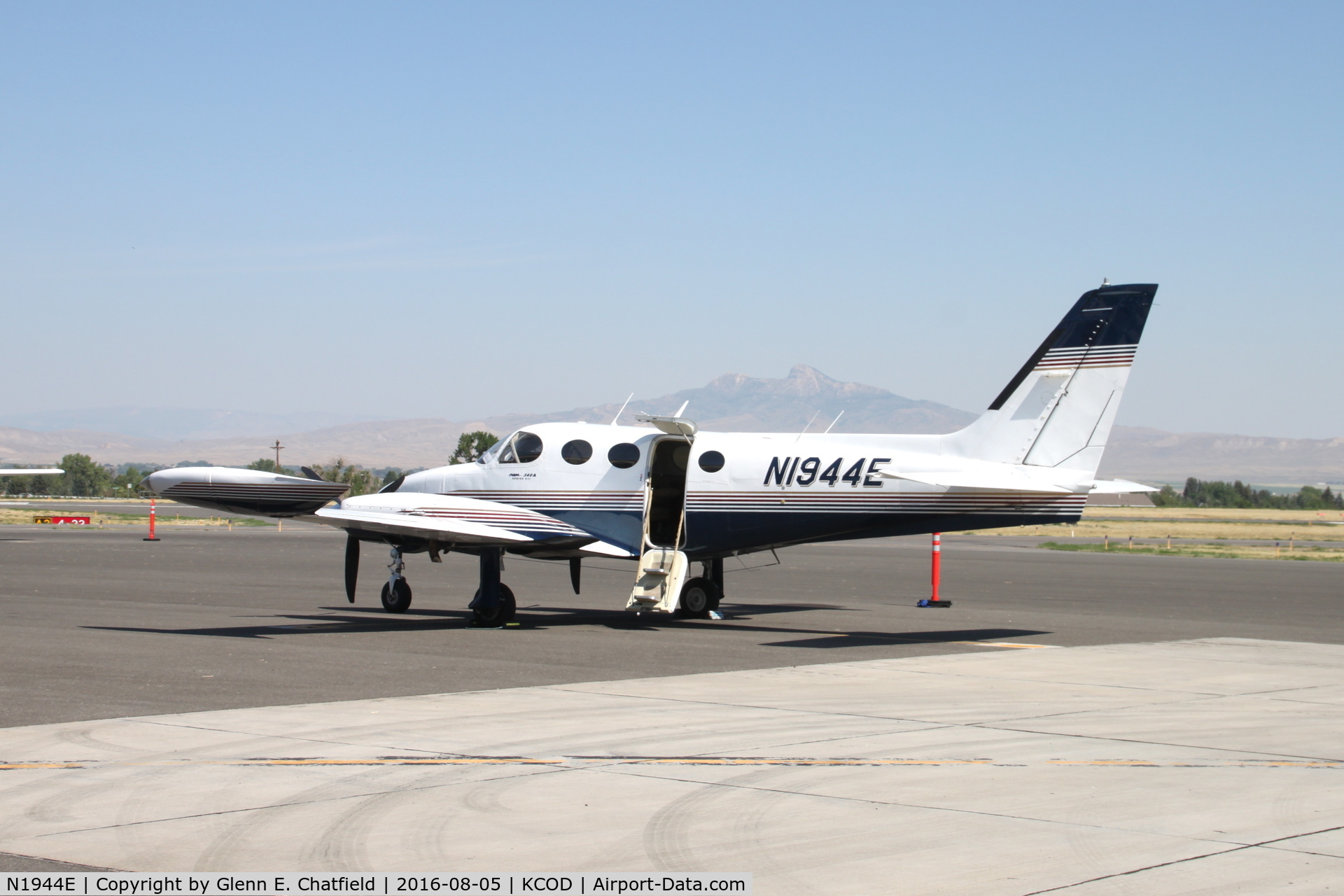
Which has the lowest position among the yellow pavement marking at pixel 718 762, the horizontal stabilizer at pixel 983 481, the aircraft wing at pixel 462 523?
the yellow pavement marking at pixel 718 762

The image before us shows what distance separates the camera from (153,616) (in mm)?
19734

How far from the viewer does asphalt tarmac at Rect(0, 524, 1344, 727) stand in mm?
13180

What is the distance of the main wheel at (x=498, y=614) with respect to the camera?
18.9 meters

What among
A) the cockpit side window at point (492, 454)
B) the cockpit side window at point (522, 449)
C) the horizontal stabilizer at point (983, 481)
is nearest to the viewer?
the horizontal stabilizer at point (983, 481)

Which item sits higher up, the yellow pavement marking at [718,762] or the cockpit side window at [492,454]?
the cockpit side window at [492,454]

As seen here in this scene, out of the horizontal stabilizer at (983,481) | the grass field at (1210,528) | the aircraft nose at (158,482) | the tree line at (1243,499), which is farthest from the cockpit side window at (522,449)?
the tree line at (1243,499)

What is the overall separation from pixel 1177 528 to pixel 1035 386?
78.5 meters

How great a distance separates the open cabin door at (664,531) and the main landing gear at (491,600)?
1851 mm

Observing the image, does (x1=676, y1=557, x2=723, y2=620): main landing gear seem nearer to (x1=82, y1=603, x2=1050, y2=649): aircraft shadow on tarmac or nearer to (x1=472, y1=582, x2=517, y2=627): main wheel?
(x1=82, y1=603, x2=1050, y2=649): aircraft shadow on tarmac

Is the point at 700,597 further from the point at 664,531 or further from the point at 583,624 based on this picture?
the point at 583,624

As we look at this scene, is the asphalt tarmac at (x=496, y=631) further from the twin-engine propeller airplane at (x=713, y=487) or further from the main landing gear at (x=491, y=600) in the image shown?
the twin-engine propeller airplane at (x=713, y=487)

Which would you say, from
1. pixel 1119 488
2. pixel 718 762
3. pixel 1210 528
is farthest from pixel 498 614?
pixel 1210 528

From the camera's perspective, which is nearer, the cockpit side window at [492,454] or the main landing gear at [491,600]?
the main landing gear at [491,600]

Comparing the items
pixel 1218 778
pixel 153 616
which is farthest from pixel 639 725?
pixel 153 616
